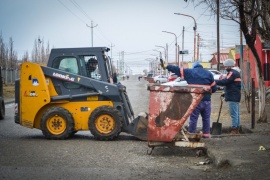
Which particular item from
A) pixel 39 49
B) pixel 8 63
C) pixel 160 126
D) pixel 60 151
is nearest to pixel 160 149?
pixel 160 126

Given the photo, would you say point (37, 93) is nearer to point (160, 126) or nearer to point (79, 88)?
point (79, 88)

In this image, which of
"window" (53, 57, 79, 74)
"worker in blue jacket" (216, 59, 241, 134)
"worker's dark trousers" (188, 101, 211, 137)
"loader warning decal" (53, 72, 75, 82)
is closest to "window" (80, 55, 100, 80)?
"window" (53, 57, 79, 74)


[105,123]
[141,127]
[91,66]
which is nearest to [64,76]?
[91,66]

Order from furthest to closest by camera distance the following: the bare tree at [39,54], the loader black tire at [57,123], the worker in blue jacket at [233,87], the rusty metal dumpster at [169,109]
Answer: the bare tree at [39,54] < the worker in blue jacket at [233,87] < the loader black tire at [57,123] < the rusty metal dumpster at [169,109]

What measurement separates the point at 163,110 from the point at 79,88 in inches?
129

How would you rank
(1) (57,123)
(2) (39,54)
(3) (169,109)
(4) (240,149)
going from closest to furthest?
(4) (240,149) → (3) (169,109) → (1) (57,123) → (2) (39,54)

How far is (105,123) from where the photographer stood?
10875 millimetres

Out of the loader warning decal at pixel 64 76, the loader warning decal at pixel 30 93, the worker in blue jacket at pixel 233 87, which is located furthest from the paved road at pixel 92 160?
the worker in blue jacket at pixel 233 87

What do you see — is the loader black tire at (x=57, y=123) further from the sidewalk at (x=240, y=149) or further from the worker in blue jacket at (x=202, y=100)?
the sidewalk at (x=240, y=149)

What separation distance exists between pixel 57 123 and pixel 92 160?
10.2 feet

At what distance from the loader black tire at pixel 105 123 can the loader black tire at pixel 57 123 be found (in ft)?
1.90

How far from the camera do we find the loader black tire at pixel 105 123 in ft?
35.4

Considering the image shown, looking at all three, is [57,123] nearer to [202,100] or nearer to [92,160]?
[92,160]

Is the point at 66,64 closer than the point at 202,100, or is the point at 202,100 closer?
the point at 202,100
